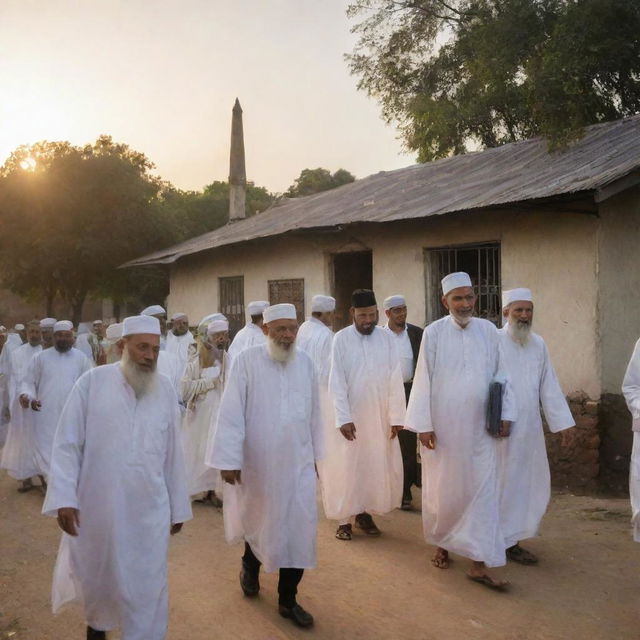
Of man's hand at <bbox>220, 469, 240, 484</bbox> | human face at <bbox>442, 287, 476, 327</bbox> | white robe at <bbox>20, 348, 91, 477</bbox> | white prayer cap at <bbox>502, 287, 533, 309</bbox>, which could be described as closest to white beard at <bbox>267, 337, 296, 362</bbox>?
man's hand at <bbox>220, 469, 240, 484</bbox>

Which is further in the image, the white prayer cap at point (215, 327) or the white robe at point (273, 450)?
the white prayer cap at point (215, 327)

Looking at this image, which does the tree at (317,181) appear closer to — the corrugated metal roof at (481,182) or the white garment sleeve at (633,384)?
the corrugated metal roof at (481,182)

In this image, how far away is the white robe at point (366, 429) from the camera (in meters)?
6.00

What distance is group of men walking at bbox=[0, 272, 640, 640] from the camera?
11.8ft

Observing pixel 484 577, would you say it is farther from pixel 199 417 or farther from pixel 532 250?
pixel 532 250

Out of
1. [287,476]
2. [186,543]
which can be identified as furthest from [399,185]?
[287,476]

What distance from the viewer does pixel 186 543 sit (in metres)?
5.87

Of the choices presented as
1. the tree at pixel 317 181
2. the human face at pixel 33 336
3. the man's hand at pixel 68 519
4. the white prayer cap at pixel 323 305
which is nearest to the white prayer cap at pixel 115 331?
the human face at pixel 33 336

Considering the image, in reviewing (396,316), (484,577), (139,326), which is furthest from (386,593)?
(396,316)

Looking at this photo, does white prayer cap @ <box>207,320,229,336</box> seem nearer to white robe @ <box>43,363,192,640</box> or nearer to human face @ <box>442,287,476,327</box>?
human face @ <box>442,287,476,327</box>

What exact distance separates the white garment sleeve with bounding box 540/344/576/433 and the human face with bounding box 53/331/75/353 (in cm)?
497

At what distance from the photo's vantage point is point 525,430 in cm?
546

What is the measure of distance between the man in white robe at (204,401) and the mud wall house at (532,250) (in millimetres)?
3045

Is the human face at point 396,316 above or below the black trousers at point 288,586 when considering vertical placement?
above
